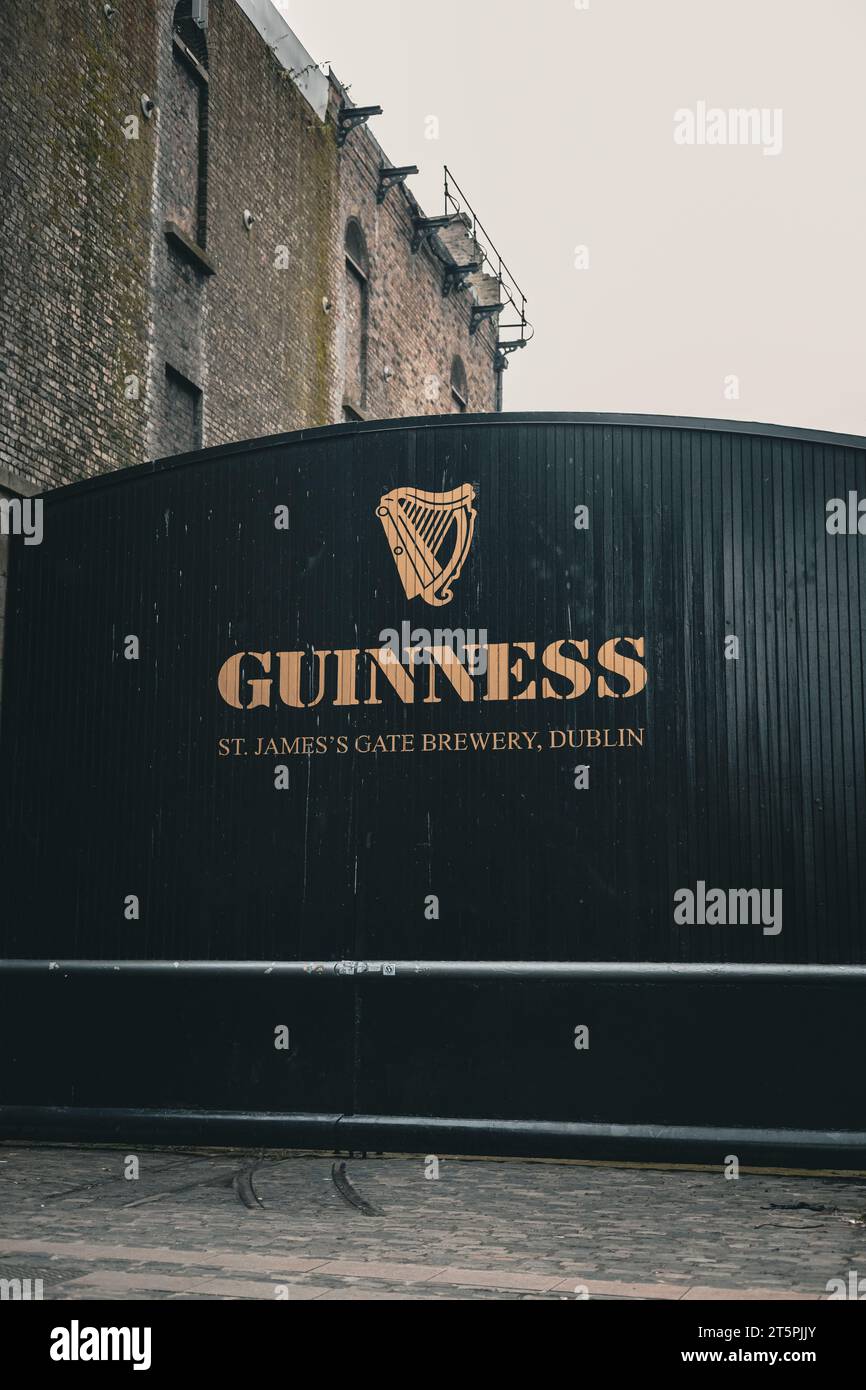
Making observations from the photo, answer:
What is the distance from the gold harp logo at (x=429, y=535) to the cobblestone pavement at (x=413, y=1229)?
418cm

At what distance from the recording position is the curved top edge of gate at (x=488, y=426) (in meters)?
10.7

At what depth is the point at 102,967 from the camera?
11359 millimetres

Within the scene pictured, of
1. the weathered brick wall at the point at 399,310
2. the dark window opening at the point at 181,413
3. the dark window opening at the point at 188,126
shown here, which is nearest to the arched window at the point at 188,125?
the dark window opening at the point at 188,126

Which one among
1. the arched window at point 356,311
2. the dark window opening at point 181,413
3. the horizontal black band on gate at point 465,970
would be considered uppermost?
the arched window at point 356,311

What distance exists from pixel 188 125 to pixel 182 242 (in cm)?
171

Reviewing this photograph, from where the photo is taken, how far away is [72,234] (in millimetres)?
13742

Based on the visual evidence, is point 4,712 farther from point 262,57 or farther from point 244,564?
point 262,57

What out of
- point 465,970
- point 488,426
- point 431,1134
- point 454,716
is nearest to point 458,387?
point 488,426

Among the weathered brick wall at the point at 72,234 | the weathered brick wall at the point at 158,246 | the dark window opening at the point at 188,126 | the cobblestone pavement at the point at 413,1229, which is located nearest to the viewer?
the cobblestone pavement at the point at 413,1229

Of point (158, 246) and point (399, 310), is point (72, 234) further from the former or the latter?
point (399, 310)

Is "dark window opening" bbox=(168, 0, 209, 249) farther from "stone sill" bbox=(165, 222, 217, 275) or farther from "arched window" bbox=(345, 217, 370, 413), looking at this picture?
"arched window" bbox=(345, 217, 370, 413)

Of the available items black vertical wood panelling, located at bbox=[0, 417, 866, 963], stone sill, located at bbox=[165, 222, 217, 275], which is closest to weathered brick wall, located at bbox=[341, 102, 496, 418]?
stone sill, located at bbox=[165, 222, 217, 275]

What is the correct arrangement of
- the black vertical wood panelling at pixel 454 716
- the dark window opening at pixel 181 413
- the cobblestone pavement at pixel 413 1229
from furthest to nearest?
1. the dark window opening at pixel 181 413
2. the black vertical wood panelling at pixel 454 716
3. the cobblestone pavement at pixel 413 1229

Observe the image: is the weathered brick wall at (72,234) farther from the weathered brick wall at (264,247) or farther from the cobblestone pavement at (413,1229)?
the cobblestone pavement at (413,1229)
